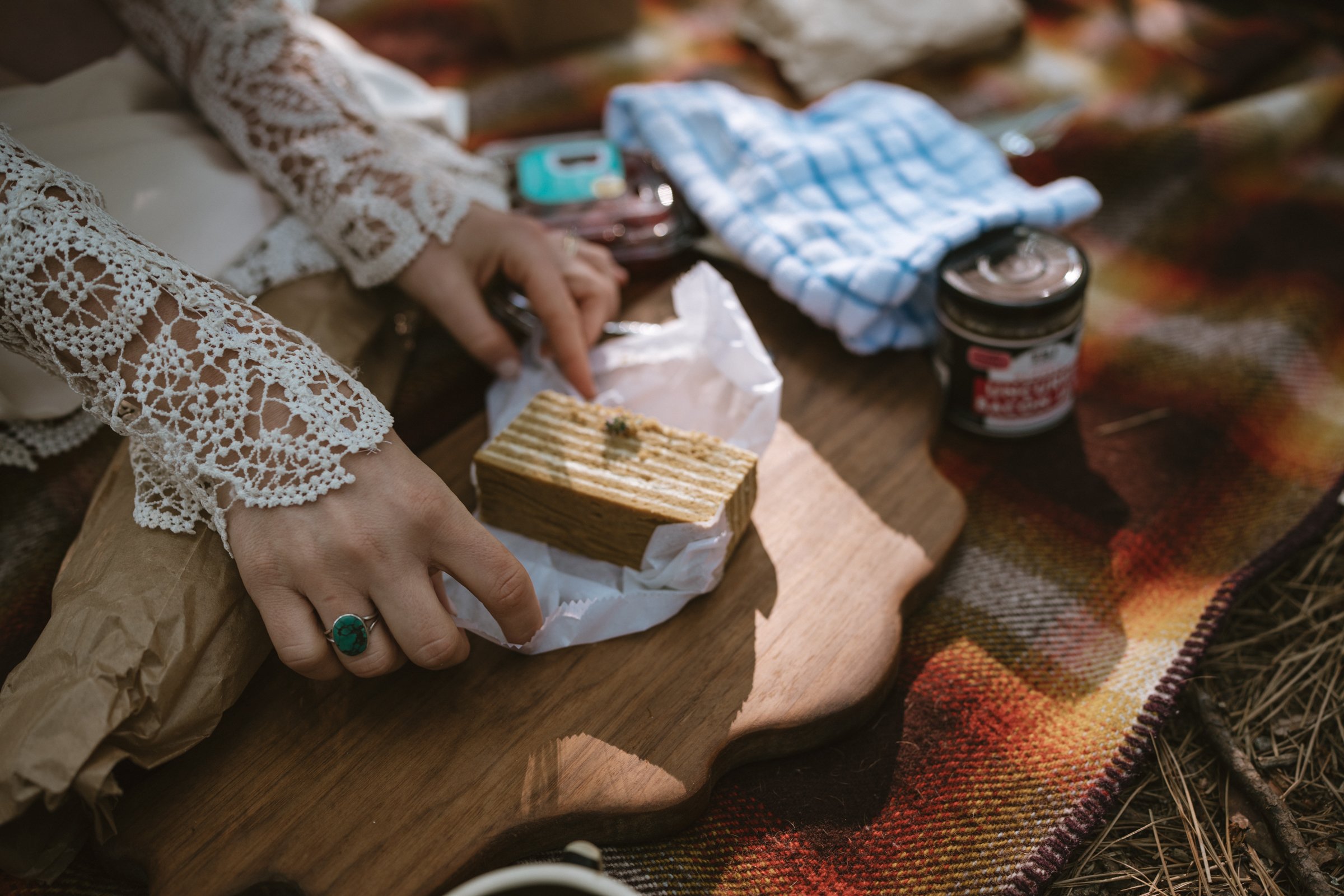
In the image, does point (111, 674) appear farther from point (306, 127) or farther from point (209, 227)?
point (306, 127)

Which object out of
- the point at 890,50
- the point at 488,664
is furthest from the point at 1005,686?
the point at 890,50

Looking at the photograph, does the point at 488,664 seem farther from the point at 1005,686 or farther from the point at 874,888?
the point at 1005,686

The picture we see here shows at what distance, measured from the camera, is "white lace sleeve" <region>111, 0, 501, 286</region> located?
949 millimetres

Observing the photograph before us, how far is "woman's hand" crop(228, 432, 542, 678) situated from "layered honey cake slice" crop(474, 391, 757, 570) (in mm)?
108

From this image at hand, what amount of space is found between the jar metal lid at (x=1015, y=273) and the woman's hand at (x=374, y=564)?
0.54 meters

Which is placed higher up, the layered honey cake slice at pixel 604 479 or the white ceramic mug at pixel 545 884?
the white ceramic mug at pixel 545 884

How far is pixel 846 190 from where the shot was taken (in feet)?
3.74

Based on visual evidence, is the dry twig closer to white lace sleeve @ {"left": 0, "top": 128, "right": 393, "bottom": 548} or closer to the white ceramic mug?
the white ceramic mug

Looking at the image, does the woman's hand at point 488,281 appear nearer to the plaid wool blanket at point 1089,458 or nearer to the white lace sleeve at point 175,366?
the plaid wool blanket at point 1089,458

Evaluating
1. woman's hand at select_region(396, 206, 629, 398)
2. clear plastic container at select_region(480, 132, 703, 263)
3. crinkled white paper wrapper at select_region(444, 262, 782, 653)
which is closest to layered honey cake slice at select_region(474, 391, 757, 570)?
crinkled white paper wrapper at select_region(444, 262, 782, 653)

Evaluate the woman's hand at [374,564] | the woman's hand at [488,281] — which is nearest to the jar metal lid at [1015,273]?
the woman's hand at [488,281]

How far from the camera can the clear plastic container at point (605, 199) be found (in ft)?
3.75

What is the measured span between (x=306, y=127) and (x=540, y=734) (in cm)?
72

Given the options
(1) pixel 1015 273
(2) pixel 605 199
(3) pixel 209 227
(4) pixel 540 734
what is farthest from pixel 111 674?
(1) pixel 1015 273
